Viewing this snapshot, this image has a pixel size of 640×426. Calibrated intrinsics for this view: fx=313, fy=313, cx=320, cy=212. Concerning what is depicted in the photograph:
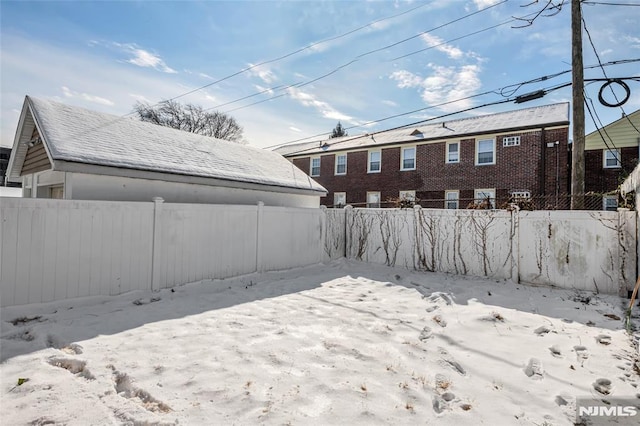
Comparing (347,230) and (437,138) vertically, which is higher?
(437,138)

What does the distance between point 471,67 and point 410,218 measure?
5.90 metres

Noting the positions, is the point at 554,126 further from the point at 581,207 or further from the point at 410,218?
the point at 410,218

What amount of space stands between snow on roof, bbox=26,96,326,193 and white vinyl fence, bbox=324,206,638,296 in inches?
120

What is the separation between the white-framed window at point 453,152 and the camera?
642 inches

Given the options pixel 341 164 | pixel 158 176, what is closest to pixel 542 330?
pixel 158 176

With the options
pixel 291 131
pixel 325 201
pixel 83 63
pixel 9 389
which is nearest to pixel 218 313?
pixel 9 389

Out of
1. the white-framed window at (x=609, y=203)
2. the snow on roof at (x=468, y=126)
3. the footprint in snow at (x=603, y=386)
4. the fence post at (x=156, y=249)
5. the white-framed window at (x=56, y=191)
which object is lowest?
the footprint in snow at (x=603, y=386)

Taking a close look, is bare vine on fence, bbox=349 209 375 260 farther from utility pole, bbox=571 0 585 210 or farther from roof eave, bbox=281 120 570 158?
roof eave, bbox=281 120 570 158

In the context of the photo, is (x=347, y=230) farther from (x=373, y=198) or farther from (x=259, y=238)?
(x=373, y=198)

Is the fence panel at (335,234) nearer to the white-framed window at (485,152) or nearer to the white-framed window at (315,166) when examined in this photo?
the white-framed window at (485,152)

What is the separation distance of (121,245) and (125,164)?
1.84 m

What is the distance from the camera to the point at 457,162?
640 inches

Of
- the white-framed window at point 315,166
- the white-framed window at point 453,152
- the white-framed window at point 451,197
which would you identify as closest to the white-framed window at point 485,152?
the white-framed window at point 453,152

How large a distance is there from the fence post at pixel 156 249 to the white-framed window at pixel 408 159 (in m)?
14.8
